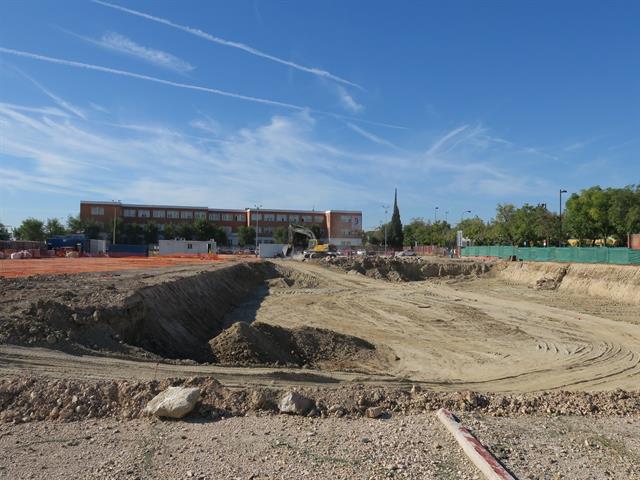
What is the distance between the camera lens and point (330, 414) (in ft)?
21.5

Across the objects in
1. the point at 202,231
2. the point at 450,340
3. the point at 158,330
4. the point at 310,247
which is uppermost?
the point at 202,231

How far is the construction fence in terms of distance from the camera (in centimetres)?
3636

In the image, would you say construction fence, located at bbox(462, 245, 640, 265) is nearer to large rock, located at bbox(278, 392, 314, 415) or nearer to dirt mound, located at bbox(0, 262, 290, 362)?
dirt mound, located at bbox(0, 262, 290, 362)

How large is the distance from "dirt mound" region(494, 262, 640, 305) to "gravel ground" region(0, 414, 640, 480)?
2862 centimetres

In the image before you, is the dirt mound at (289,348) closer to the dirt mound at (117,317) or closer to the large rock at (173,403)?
the dirt mound at (117,317)

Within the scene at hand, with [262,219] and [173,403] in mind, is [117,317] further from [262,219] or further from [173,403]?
[262,219]

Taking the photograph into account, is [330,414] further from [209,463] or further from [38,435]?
[38,435]

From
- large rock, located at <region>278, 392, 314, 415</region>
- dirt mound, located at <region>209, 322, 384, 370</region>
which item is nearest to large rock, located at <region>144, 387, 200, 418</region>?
large rock, located at <region>278, 392, 314, 415</region>

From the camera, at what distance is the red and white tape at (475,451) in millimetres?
4828

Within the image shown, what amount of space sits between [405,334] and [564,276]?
25097 mm

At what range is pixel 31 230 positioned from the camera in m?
97.8

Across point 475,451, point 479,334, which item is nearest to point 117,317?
point 475,451

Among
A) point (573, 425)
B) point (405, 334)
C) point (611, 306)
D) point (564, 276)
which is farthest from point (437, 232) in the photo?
point (573, 425)

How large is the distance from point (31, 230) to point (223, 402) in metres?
106
